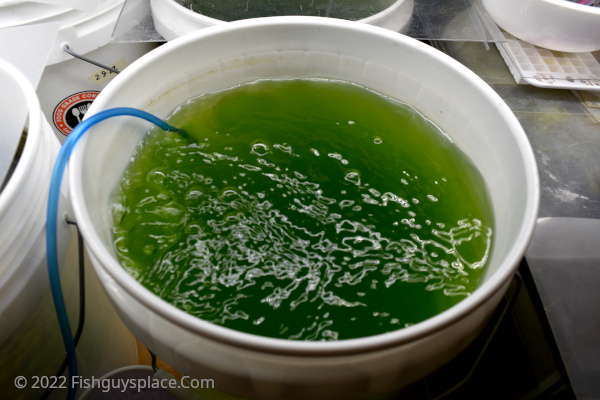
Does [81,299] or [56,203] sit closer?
[56,203]

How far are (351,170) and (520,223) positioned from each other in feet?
1.02

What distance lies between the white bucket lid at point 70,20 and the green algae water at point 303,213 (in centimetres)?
40

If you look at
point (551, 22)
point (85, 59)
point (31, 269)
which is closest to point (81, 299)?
point (31, 269)

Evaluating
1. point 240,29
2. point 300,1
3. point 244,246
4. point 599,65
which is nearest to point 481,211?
point 244,246

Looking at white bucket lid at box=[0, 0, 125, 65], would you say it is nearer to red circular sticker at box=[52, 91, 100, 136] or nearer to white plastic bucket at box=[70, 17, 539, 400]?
red circular sticker at box=[52, 91, 100, 136]

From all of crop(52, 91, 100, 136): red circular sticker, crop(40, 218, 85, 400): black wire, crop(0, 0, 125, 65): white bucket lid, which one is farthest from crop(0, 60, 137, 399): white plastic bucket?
crop(52, 91, 100, 136): red circular sticker

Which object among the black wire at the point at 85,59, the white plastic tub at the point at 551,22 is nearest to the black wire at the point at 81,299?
the black wire at the point at 85,59

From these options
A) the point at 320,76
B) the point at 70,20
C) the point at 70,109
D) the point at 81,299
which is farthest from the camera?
the point at 70,109

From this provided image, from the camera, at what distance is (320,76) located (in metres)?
0.88

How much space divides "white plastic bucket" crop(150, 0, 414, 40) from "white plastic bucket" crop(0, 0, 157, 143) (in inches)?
4.7

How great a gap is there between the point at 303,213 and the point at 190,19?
0.59 m

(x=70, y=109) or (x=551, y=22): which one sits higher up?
(x=551, y=22)

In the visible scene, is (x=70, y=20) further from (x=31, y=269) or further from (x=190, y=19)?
(x=31, y=269)

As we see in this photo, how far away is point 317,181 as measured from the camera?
769mm
